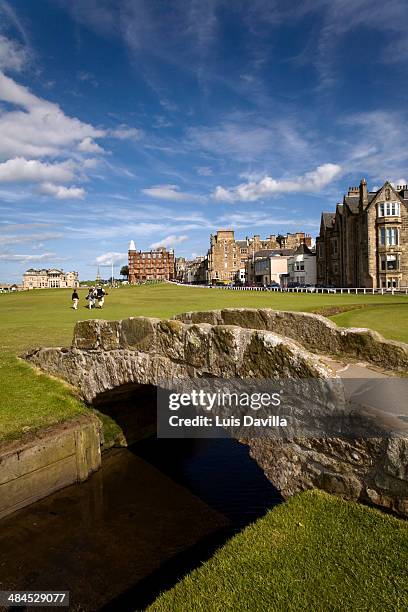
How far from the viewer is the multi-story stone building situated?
55500 millimetres

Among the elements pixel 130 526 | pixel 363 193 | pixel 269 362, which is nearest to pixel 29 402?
pixel 130 526

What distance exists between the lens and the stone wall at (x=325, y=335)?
7.45m

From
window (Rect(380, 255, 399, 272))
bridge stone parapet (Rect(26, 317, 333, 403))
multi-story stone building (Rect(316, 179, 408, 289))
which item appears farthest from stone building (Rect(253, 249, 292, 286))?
bridge stone parapet (Rect(26, 317, 333, 403))

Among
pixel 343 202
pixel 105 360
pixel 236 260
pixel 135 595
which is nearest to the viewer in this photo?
pixel 135 595

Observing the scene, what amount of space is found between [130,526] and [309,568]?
209 inches

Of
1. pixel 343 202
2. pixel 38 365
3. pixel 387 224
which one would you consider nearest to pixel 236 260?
pixel 343 202

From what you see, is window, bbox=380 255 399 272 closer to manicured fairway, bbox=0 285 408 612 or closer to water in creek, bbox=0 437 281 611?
water in creek, bbox=0 437 281 611

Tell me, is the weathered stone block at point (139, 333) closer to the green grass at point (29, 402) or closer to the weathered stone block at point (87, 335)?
the weathered stone block at point (87, 335)

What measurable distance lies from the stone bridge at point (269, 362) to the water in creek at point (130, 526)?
2.54 meters

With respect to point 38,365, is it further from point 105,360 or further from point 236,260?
point 236,260

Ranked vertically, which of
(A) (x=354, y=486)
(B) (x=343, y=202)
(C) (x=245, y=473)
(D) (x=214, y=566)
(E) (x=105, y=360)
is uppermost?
(B) (x=343, y=202)

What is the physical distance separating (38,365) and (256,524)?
9711mm

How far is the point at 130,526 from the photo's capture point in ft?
27.7

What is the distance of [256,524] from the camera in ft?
17.5
